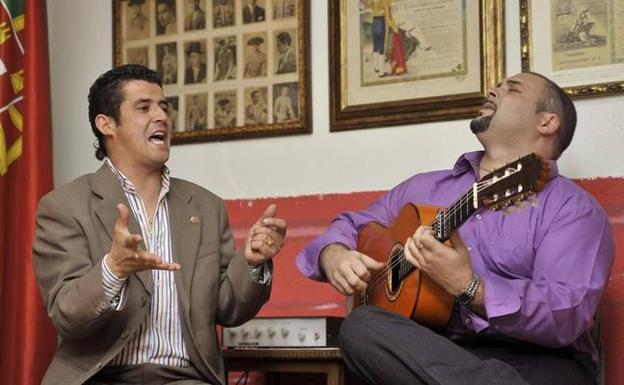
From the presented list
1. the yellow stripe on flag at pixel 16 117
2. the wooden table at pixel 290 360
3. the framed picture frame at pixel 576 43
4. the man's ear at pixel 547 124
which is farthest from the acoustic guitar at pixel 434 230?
the yellow stripe on flag at pixel 16 117

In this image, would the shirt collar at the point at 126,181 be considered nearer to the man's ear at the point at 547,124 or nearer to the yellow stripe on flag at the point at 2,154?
the yellow stripe on flag at the point at 2,154

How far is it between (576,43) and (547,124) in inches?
15.1

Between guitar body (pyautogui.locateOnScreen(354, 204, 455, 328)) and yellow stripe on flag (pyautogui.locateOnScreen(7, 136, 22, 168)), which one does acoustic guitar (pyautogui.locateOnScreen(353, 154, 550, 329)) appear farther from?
yellow stripe on flag (pyautogui.locateOnScreen(7, 136, 22, 168))

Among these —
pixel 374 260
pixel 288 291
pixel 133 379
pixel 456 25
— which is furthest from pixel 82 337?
pixel 456 25

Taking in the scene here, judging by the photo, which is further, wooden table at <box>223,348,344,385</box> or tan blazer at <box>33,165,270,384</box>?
wooden table at <box>223,348,344,385</box>

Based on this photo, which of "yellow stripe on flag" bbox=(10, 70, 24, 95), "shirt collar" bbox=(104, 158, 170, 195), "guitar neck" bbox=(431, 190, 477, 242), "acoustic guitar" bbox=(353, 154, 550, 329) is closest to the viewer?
"acoustic guitar" bbox=(353, 154, 550, 329)

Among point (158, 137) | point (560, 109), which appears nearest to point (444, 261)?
point (560, 109)

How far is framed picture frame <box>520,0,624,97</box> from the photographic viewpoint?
2.90 metres

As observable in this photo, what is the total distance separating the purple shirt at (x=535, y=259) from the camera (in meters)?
2.24

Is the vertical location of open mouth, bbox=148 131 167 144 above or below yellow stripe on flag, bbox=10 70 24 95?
below

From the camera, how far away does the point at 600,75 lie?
2.91 m

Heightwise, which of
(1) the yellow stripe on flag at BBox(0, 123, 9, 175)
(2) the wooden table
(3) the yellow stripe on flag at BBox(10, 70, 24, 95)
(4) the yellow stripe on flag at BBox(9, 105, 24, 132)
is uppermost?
(3) the yellow stripe on flag at BBox(10, 70, 24, 95)

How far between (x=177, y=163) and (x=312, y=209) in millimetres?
555

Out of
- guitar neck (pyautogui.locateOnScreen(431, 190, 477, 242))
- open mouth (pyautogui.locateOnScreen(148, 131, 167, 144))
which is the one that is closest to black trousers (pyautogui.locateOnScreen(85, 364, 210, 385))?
open mouth (pyautogui.locateOnScreen(148, 131, 167, 144))
